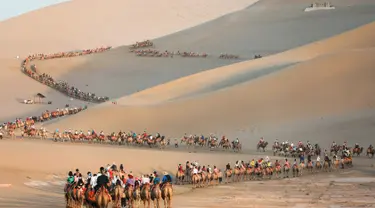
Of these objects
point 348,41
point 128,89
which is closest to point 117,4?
point 128,89

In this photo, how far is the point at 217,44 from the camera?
93.1m

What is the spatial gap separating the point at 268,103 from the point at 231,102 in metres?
2.50

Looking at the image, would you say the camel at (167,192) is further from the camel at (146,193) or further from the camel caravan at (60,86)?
the camel caravan at (60,86)

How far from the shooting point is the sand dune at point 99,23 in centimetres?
13500

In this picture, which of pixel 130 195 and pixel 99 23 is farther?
pixel 99 23

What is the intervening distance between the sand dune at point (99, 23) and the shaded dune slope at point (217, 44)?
34.3 metres

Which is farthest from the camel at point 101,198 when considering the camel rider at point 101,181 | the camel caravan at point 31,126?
the camel caravan at point 31,126

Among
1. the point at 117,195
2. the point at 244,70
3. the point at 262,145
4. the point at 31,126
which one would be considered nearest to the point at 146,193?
the point at 117,195

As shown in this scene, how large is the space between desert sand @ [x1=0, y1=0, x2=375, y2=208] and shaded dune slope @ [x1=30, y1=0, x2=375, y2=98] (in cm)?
16

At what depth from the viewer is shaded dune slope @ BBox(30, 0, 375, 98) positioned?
80812 mm

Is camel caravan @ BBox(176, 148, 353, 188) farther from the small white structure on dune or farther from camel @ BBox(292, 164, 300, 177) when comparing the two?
the small white structure on dune

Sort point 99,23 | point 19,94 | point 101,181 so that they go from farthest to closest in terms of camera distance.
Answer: point 99,23, point 19,94, point 101,181

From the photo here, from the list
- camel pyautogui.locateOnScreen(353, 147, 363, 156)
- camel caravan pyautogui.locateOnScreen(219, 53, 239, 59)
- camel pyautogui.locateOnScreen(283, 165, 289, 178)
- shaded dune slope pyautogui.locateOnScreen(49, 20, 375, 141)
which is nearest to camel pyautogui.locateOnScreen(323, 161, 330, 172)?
camel pyautogui.locateOnScreen(283, 165, 289, 178)

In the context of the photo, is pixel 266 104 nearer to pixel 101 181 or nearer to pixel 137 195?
pixel 137 195
